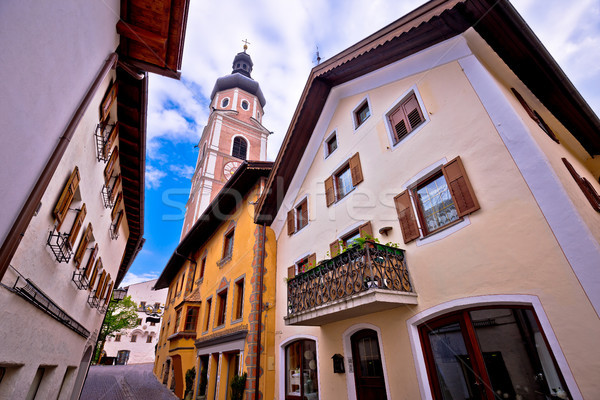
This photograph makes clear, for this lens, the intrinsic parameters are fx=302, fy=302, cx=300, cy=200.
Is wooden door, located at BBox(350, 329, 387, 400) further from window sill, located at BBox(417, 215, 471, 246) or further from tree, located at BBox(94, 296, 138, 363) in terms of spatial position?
tree, located at BBox(94, 296, 138, 363)

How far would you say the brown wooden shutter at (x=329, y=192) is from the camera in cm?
1012

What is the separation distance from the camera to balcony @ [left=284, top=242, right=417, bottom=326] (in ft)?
20.0

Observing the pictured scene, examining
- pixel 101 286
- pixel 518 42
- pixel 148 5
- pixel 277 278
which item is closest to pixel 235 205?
pixel 277 278

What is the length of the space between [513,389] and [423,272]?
230 cm

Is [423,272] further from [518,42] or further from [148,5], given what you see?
[148,5]

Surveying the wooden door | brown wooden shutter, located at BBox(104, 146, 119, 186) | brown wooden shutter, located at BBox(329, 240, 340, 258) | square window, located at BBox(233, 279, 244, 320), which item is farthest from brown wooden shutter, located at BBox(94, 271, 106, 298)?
the wooden door

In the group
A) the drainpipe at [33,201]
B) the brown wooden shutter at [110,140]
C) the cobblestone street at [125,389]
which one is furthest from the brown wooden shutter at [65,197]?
the cobblestone street at [125,389]

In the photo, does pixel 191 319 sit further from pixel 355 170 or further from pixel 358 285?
pixel 358 285

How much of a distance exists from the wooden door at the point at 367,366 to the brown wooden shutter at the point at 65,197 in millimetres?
6975

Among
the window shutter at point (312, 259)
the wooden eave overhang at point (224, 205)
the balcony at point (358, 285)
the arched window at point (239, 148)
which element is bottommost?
the balcony at point (358, 285)

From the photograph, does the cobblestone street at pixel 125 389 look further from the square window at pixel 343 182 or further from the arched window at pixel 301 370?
the square window at pixel 343 182

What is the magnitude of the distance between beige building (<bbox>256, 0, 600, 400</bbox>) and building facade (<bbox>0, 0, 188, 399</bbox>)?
5.47 metres

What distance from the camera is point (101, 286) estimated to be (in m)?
11.7

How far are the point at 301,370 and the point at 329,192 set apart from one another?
18.8 ft
